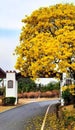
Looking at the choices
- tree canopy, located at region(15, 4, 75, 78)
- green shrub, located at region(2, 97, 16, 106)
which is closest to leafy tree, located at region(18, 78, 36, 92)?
green shrub, located at region(2, 97, 16, 106)

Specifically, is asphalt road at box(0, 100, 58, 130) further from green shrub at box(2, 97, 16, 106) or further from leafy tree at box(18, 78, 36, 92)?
leafy tree at box(18, 78, 36, 92)

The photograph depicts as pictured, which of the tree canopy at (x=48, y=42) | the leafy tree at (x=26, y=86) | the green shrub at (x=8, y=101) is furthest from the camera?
the leafy tree at (x=26, y=86)

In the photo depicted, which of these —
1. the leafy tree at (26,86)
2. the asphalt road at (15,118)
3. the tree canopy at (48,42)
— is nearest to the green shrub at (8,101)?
the asphalt road at (15,118)

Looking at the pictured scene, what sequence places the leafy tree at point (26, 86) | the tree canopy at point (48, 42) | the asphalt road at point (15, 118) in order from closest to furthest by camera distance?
the asphalt road at point (15, 118), the tree canopy at point (48, 42), the leafy tree at point (26, 86)

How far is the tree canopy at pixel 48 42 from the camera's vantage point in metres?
28.0

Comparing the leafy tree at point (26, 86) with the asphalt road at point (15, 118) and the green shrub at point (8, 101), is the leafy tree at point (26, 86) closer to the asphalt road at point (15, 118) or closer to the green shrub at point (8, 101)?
the green shrub at point (8, 101)

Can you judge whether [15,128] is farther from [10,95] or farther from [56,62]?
[10,95]

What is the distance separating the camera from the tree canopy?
28031 mm

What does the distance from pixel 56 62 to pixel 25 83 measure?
59655mm

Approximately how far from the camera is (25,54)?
1286 inches

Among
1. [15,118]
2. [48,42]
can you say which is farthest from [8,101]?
[48,42]

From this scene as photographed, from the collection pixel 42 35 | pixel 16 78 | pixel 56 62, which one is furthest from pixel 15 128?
pixel 16 78

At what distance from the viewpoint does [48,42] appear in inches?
1130

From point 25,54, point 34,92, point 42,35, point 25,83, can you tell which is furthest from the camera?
point 25,83
